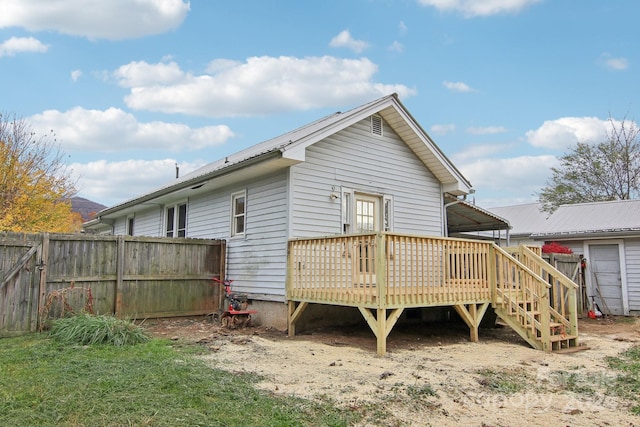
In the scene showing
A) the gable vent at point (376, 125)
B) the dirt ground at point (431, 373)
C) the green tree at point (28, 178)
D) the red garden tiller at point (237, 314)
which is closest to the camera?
the dirt ground at point (431, 373)

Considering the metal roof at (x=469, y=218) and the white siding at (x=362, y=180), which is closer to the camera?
the white siding at (x=362, y=180)

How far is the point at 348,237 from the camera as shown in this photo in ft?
25.9

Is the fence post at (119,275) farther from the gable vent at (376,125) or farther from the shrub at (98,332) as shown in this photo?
the gable vent at (376,125)

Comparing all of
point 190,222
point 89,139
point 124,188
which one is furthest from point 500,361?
point 124,188

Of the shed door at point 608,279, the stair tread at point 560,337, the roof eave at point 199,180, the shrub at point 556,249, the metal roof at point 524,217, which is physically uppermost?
the metal roof at point 524,217

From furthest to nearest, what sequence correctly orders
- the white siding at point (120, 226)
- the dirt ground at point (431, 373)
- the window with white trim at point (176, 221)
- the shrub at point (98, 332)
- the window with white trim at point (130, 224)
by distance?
the white siding at point (120, 226) < the window with white trim at point (130, 224) < the window with white trim at point (176, 221) < the shrub at point (98, 332) < the dirt ground at point (431, 373)

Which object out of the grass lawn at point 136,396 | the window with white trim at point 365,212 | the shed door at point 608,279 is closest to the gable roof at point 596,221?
the shed door at point 608,279

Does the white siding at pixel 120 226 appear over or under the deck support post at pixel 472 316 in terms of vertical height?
over

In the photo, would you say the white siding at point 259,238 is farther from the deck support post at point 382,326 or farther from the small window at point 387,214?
the small window at point 387,214

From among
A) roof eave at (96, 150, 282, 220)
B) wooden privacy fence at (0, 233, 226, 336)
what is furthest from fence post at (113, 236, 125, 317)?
roof eave at (96, 150, 282, 220)

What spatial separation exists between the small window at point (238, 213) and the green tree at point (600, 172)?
2529 cm

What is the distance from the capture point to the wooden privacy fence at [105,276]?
7.99 meters

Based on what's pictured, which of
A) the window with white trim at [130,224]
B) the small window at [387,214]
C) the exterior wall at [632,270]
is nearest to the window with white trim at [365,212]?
the small window at [387,214]

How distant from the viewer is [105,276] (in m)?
9.42
